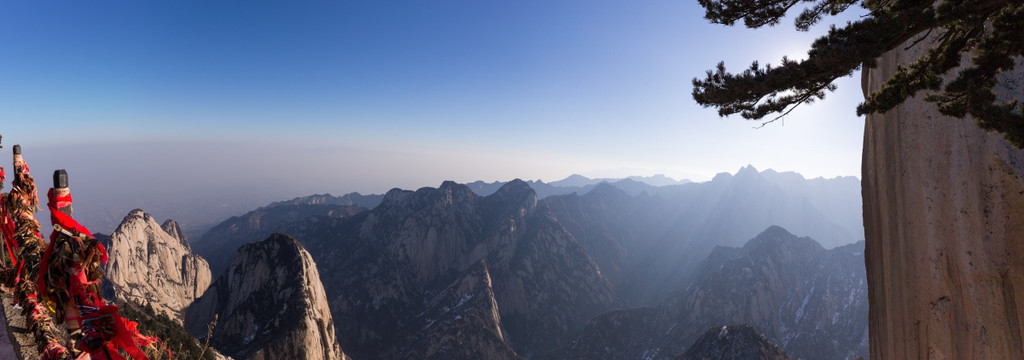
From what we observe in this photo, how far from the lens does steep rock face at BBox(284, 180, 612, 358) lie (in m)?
129

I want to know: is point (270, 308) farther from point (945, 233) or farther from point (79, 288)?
point (945, 233)

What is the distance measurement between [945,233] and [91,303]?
15.8 meters

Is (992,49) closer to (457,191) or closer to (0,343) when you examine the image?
(0,343)

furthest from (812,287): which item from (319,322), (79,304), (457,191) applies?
(79,304)

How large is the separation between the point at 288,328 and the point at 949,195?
62385 mm

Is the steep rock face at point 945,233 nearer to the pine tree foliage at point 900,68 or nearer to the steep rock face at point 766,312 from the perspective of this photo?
the pine tree foliage at point 900,68

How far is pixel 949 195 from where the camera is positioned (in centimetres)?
859

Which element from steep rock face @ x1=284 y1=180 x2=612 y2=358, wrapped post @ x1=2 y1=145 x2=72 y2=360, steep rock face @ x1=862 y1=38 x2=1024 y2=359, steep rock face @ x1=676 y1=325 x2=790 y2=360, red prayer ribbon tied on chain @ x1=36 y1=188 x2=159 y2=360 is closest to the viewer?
red prayer ribbon tied on chain @ x1=36 y1=188 x2=159 y2=360

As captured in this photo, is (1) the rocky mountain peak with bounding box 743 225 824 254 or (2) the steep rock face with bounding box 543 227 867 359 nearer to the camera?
(2) the steep rock face with bounding box 543 227 867 359

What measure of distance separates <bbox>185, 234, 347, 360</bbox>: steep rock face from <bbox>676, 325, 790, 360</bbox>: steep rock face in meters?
61.8

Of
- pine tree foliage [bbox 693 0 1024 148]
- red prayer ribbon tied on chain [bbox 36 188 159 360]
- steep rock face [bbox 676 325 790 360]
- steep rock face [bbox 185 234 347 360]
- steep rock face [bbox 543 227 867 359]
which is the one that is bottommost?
steep rock face [bbox 543 227 867 359]

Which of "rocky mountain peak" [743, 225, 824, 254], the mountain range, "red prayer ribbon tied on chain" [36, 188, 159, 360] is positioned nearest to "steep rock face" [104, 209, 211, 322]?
the mountain range

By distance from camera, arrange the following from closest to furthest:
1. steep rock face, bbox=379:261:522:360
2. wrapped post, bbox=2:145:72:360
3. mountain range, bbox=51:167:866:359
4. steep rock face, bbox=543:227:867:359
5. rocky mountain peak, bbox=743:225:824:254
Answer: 1. wrapped post, bbox=2:145:72:360
2. mountain range, bbox=51:167:866:359
3. steep rock face, bbox=379:261:522:360
4. steep rock face, bbox=543:227:867:359
5. rocky mountain peak, bbox=743:225:824:254

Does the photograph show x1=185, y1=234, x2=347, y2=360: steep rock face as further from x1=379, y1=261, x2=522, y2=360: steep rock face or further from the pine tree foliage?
the pine tree foliage
